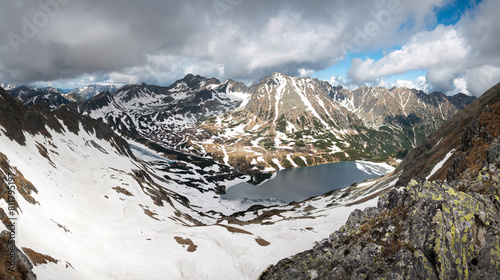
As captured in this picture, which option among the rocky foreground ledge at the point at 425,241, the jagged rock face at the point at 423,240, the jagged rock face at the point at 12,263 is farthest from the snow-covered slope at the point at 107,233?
the rocky foreground ledge at the point at 425,241

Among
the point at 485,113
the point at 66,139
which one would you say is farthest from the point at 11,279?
the point at 66,139

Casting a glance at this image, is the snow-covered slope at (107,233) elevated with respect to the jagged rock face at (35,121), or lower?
lower

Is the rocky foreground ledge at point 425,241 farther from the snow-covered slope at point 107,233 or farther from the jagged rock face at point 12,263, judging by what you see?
the snow-covered slope at point 107,233

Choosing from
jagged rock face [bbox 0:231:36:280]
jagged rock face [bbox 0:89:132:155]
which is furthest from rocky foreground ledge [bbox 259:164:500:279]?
jagged rock face [bbox 0:89:132:155]

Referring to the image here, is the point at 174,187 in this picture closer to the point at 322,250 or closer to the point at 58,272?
the point at 58,272

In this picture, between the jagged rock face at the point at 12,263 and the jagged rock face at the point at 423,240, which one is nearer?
the jagged rock face at the point at 423,240

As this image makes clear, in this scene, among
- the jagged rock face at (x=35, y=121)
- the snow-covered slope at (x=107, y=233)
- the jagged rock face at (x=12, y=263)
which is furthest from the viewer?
the jagged rock face at (x=35, y=121)

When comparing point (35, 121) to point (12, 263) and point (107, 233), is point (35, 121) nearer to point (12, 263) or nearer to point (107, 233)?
point (107, 233)
